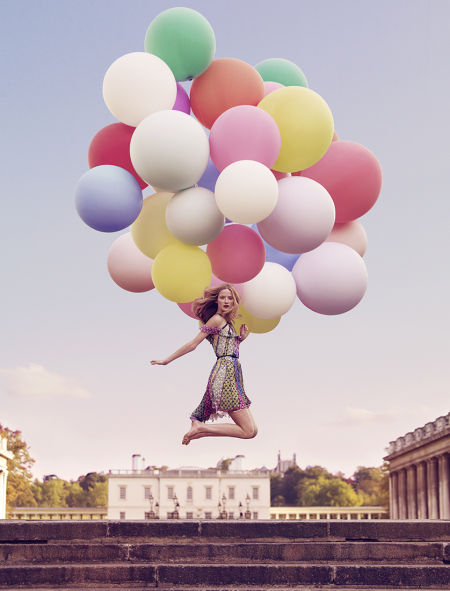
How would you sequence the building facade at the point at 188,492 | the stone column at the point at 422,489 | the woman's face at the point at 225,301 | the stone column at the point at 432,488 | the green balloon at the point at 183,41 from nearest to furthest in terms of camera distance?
the woman's face at the point at 225,301 → the green balloon at the point at 183,41 → the stone column at the point at 432,488 → the stone column at the point at 422,489 → the building facade at the point at 188,492

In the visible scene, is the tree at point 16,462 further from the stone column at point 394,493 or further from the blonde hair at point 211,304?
the blonde hair at point 211,304

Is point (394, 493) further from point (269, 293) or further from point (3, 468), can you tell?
point (269, 293)

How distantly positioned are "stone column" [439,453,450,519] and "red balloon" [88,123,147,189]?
4905 cm

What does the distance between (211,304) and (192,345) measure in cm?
60

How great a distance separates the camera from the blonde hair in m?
10.5

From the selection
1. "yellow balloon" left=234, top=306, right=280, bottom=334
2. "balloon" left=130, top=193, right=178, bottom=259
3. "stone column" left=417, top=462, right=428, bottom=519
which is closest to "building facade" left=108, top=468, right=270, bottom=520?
"stone column" left=417, top=462, right=428, bottom=519

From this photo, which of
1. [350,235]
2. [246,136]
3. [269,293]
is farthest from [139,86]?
[350,235]

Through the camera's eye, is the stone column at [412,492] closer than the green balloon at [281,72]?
No

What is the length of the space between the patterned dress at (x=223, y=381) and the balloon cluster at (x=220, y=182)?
0.83 metres

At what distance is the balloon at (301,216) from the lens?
34.4 feet

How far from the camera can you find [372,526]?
9.89 metres

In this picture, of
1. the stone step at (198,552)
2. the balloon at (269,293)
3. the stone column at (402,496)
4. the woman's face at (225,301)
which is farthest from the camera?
the stone column at (402,496)

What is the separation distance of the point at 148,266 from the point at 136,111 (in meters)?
2.14

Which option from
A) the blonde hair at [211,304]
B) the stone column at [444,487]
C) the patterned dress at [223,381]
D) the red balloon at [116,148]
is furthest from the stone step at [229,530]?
the stone column at [444,487]
